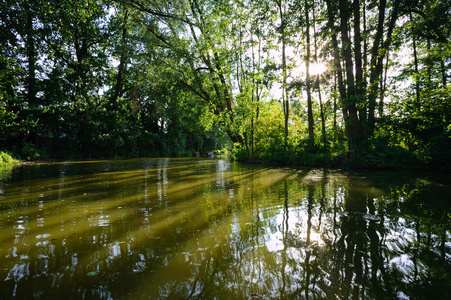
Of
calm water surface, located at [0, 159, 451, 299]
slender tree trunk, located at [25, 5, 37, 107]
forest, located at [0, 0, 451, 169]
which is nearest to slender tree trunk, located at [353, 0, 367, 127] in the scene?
forest, located at [0, 0, 451, 169]

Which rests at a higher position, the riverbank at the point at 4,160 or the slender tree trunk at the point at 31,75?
the slender tree trunk at the point at 31,75

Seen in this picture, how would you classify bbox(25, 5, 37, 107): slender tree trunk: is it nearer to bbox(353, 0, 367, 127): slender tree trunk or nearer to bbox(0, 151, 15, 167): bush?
bbox(0, 151, 15, 167): bush

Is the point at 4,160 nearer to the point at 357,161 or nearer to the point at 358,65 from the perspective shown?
the point at 357,161

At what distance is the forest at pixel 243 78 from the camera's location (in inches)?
457

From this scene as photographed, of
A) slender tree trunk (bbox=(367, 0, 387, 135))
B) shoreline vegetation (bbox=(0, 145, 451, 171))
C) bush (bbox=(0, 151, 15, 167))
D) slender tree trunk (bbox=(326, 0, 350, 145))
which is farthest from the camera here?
bush (bbox=(0, 151, 15, 167))

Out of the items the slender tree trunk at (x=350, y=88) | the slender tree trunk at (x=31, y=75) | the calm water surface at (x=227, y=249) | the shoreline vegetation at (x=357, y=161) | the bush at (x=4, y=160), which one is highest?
the slender tree trunk at (x=31, y=75)

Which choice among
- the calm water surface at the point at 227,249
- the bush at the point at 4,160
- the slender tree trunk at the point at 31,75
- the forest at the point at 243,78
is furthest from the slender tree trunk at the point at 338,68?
the slender tree trunk at the point at 31,75

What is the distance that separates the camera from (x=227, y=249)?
2822 mm

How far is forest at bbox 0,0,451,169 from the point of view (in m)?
11.6

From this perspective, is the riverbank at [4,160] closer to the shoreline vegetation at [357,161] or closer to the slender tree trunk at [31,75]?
the shoreline vegetation at [357,161]

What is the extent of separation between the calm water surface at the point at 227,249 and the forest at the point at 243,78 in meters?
8.12

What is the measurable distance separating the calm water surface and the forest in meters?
8.12

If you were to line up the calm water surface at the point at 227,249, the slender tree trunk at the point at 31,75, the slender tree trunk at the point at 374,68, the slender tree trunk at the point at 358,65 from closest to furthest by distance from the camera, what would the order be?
the calm water surface at the point at 227,249, the slender tree trunk at the point at 358,65, the slender tree trunk at the point at 374,68, the slender tree trunk at the point at 31,75

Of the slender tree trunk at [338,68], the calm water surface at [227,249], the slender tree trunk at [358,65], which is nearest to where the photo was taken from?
the calm water surface at [227,249]
